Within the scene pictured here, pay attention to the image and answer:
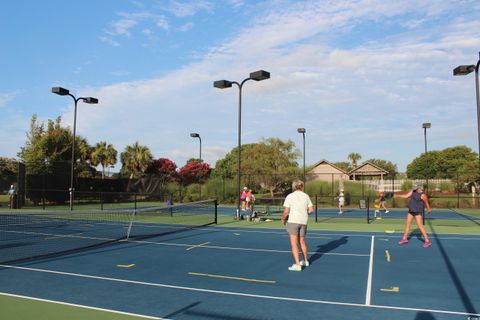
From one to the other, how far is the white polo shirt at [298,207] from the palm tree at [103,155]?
37754mm

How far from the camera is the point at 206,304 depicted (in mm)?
6074

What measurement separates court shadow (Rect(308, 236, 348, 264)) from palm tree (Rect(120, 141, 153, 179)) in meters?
35.3

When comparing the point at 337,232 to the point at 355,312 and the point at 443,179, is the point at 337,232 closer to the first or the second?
the point at 355,312

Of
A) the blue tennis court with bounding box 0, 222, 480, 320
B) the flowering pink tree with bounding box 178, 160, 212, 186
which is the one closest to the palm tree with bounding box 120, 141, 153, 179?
the flowering pink tree with bounding box 178, 160, 212, 186

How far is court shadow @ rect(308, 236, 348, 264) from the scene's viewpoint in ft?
32.8

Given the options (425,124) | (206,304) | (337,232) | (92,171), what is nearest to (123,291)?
(206,304)

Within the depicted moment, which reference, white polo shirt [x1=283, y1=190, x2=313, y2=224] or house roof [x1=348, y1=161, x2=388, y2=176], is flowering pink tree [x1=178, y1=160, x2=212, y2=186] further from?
white polo shirt [x1=283, y1=190, x2=313, y2=224]

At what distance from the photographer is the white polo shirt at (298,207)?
8.22 meters

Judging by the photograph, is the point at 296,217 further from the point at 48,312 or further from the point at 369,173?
the point at 369,173

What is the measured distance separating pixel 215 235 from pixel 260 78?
7311mm

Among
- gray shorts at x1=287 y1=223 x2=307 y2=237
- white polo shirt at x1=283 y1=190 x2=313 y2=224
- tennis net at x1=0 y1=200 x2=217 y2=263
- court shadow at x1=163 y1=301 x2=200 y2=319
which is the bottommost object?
court shadow at x1=163 y1=301 x2=200 y2=319

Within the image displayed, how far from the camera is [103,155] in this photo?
4356cm

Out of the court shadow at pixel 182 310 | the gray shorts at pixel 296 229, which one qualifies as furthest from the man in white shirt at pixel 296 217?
the court shadow at pixel 182 310

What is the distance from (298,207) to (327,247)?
12.8ft
